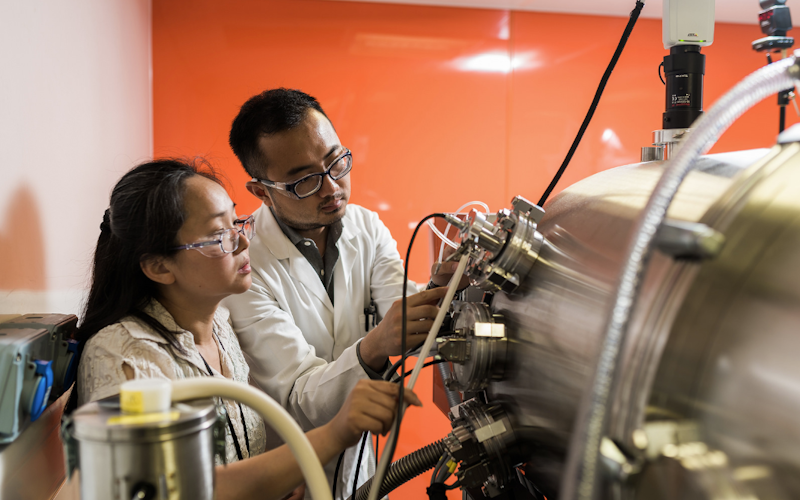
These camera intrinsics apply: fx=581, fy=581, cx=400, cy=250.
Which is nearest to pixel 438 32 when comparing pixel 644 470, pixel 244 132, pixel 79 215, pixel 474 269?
pixel 244 132

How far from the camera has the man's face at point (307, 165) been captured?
138cm

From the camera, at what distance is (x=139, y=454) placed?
516 mm

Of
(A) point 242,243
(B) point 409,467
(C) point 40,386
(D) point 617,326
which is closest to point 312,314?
(A) point 242,243

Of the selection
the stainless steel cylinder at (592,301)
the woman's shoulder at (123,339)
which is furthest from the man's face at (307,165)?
the stainless steel cylinder at (592,301)

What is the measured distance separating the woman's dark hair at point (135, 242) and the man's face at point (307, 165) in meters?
0.34

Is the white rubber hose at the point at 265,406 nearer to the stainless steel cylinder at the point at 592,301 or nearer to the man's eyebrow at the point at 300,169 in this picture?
the stainless steel cylinder at the point at 592,301

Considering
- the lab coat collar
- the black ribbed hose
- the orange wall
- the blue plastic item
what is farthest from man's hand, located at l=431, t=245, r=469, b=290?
the orange wall

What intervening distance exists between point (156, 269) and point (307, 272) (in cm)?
50

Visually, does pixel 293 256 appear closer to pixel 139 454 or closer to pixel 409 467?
pixel 409 467

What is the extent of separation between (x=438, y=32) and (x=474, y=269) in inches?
88.1

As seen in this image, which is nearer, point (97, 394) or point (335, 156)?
point (97, 394)

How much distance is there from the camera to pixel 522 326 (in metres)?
0.77

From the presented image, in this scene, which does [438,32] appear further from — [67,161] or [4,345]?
[4,345]

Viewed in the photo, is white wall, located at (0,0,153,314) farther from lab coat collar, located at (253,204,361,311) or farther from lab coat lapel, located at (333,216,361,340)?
lab coat lapel, located at (333,216,361,340)
